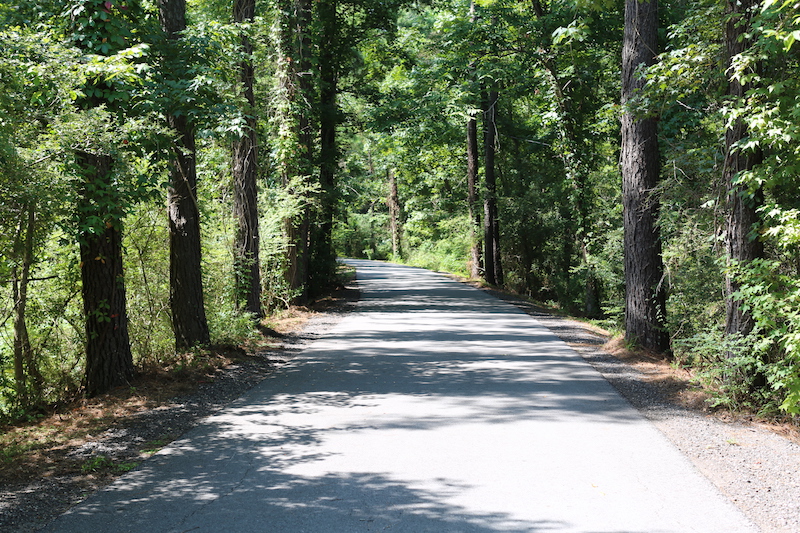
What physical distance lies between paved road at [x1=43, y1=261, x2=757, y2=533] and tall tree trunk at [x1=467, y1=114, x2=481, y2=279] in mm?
20310

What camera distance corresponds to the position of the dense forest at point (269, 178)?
690cm

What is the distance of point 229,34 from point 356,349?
233 inches

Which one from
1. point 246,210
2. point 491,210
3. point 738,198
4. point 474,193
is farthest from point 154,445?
point 474,193

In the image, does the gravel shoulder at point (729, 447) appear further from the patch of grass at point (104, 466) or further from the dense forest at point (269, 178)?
the patch of grass at point (104, 466)

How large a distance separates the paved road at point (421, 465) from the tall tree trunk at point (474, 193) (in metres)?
20.3

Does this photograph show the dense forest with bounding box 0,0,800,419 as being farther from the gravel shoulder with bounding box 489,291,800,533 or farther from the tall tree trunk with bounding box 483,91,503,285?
the tall tree trunk with bounding box 483,91,503,285

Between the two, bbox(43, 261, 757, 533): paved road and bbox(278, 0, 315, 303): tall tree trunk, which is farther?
bbox(278, 0, 315, 303): tall tree trunk

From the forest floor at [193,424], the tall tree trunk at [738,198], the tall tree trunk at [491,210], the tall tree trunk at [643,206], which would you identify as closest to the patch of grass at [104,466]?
the forest floor at [193,424]

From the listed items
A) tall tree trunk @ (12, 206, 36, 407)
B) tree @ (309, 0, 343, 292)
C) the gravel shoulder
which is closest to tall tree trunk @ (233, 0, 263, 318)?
tall tree trunk @ (12, 206, 36, 407)

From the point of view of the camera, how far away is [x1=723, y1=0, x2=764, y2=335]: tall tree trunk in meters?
7.55

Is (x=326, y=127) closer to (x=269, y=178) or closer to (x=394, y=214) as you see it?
(x=269, y=178)

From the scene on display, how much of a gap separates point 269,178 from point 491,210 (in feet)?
36.0

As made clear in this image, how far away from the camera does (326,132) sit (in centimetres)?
2242

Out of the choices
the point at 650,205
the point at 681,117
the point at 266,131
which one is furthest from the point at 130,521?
the point at 266,131
